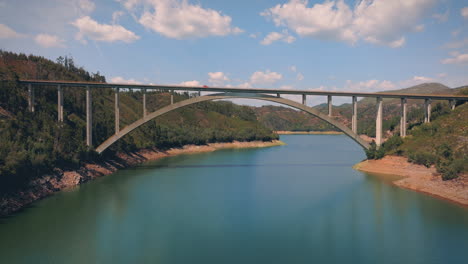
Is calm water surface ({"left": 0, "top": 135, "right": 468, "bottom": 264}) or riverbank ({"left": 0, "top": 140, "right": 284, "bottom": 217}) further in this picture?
riverbank ({"left": 0, "top": 140, "right": 284, "bottom": 217})

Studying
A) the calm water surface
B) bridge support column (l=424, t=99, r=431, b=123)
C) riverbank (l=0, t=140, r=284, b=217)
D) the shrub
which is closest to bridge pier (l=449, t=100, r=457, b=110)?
bridge support column (l=424, t=99, r=431, b=123)

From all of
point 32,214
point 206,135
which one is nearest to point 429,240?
point 32,214

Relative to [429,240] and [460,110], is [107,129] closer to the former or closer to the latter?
[429,240]

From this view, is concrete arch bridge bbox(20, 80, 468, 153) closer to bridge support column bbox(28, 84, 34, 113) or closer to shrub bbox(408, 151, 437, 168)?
bridge support column bbox(28, 84, 34, 113)

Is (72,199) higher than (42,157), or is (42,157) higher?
(42,157)

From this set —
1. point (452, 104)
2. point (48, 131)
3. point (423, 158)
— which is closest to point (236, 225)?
point (48, 131)

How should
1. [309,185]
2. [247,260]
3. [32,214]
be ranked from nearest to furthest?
[247,260], [32,214], [309,185]

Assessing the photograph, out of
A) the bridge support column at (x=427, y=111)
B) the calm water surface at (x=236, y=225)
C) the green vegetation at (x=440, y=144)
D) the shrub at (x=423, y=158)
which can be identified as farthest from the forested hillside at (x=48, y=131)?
the bridge support column at (x=427, y=111)
